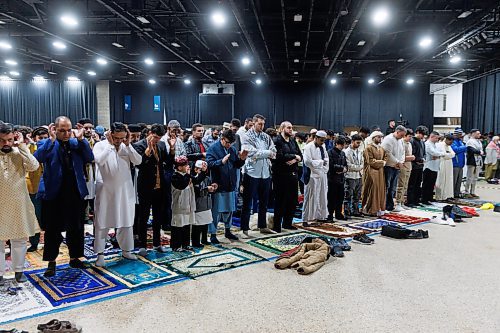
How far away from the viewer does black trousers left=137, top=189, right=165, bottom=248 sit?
461 centimetres

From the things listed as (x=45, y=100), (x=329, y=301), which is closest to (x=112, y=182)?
(x=329, y=301)

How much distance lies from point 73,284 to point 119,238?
0.72 m

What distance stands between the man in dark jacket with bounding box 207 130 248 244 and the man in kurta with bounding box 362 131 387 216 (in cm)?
276

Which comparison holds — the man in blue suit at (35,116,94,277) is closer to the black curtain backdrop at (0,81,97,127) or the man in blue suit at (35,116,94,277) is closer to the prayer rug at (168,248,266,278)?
the prayer rug at (168,248,266,278)

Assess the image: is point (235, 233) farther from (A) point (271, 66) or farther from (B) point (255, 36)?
(A) point (271, 66)

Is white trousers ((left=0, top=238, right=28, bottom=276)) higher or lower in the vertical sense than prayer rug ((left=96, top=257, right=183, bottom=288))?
higher

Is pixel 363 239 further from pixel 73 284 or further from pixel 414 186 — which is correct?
pixel 73 284

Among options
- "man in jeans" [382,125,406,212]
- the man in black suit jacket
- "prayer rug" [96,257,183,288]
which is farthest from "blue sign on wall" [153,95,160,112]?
"prayer rug" [96,257,183,288]

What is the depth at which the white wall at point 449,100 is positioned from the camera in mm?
20000

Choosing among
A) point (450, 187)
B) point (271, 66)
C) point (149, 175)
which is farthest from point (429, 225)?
point (271, 66)

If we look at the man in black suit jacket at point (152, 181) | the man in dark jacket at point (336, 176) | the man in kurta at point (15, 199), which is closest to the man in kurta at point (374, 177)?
the man in dark jacket at point (336, 176)

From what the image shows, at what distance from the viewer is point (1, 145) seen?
12.0 feet

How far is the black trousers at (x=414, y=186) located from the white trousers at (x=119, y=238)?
18.7ft

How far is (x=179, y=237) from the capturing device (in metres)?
4.79
